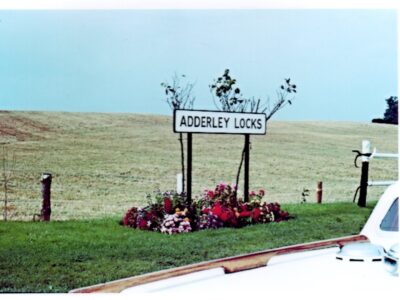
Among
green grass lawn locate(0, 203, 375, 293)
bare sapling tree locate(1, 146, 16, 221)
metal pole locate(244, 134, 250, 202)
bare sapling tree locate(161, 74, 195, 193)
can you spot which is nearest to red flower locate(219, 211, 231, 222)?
green grass lawn locate(0, 203, 375, 293)

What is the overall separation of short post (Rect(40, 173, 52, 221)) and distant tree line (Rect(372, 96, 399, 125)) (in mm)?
1911

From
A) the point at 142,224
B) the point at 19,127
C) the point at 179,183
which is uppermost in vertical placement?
the point at 19,127

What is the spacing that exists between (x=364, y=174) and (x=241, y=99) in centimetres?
88

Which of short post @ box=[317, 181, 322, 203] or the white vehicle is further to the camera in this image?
short post @ box=[317, 181, 322, 203]

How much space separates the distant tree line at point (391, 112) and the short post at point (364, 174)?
0.31m

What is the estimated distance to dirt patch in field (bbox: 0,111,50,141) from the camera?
3662 millimetres

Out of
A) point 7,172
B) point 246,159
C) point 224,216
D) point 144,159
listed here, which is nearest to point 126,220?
point 144,159

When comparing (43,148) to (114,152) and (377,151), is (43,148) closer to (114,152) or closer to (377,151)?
(114,152)

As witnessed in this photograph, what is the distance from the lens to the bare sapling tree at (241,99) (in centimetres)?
368

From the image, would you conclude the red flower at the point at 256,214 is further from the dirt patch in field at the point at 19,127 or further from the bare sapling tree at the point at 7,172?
the bare sapling tree at the point at 7,172

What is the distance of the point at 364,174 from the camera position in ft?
13.3

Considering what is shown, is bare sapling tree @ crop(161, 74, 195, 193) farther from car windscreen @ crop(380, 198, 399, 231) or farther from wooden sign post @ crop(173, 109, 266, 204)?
car windscreen @ crop(380, 198, 399, 231)

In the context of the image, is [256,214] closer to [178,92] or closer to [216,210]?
[216,210]

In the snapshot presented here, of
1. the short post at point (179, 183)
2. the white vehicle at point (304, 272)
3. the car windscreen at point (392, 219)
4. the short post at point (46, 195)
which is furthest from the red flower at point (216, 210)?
the car windscreen at point (392, 219)
